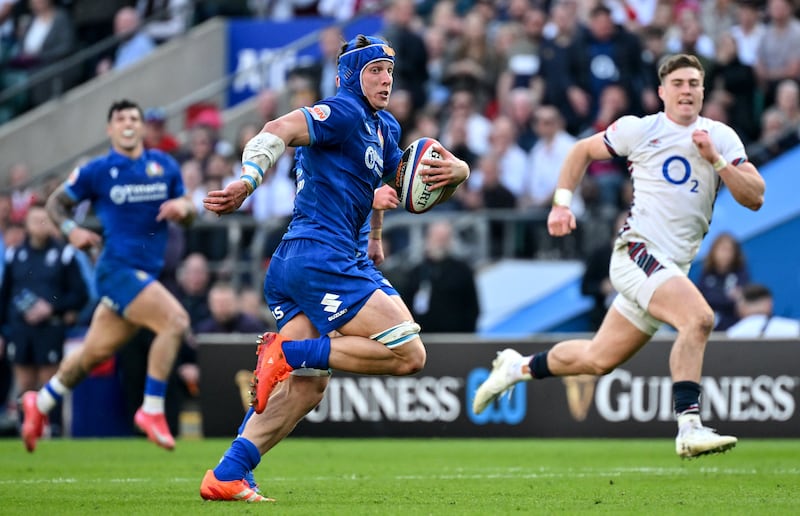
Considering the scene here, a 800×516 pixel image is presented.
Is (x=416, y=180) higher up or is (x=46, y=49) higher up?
(x=46, y=49)

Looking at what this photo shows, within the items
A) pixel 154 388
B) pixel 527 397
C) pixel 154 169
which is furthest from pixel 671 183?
pixel 527 397

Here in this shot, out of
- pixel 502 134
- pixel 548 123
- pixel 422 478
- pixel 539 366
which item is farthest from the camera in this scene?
pixel 502 134

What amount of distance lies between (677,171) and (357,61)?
277 centimetres

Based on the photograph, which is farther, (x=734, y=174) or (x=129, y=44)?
(x=129, y=44)

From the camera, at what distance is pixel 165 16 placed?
22641 mm

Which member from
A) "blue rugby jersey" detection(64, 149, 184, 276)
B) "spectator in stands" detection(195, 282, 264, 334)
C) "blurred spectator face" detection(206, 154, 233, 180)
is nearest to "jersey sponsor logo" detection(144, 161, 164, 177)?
"blue rugby jersey" detection(64, 149, 184, 276)

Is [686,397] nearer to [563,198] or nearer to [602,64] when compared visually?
[563,198]

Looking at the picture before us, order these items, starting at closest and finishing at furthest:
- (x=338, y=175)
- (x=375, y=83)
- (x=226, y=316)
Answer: (x=338, y=175) → (x=375, y=83) → (x=226, y=316)

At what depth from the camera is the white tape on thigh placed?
8250 millimetres

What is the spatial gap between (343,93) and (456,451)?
5439 millimetres

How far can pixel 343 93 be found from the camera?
854 centimetres

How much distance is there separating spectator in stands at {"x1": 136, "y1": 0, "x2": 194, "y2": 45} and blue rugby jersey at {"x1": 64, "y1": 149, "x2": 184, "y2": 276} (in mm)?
9956

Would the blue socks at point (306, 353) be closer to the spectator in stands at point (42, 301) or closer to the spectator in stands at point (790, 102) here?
the spectator in stands at point (42, 301)

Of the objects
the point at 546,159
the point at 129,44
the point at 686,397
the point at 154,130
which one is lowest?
the point at 686,397
